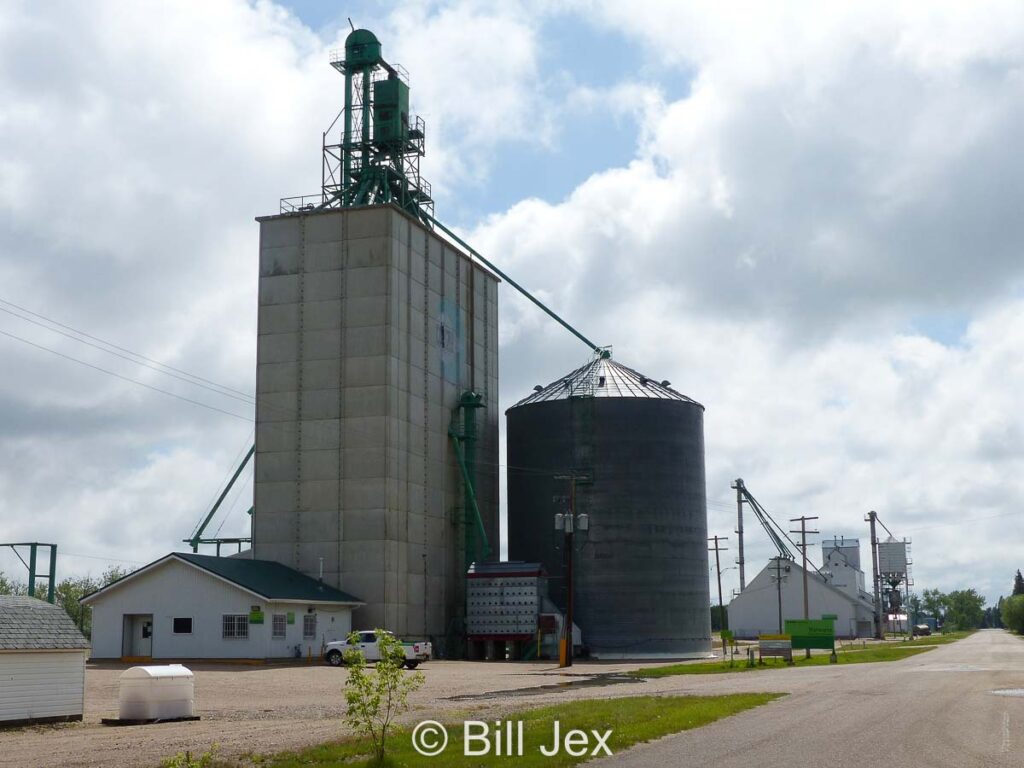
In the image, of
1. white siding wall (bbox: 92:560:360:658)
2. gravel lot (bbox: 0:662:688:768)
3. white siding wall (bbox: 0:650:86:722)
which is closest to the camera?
gravel lot (bbox: 0:662:688:768)

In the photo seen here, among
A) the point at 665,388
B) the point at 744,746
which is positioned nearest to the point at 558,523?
the point at 665,388

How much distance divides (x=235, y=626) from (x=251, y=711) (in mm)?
26793

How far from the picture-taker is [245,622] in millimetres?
56406

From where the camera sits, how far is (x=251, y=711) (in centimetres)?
3078

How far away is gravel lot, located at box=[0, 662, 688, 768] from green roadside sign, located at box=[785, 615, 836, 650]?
16950mm

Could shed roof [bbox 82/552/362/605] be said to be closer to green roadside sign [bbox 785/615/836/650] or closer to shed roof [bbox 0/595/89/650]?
green roadside sign [bbox 785/615/836/650]

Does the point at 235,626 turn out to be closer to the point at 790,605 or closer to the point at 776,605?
the point at 776,605

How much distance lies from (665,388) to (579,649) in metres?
18.9

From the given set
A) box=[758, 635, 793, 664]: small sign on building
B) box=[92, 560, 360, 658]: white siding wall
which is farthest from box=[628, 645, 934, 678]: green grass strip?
box=[92, 560, 360, 658]: white siding wall

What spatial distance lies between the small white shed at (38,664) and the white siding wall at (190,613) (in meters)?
27.2

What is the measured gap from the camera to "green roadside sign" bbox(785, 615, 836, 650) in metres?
63.5

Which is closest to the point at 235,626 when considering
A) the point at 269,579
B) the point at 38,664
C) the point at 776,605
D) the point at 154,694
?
the point at 269,579

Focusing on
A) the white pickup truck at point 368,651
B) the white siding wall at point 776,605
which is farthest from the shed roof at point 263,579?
the white siding wall at point 776,605

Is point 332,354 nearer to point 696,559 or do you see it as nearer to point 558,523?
point 558,523
